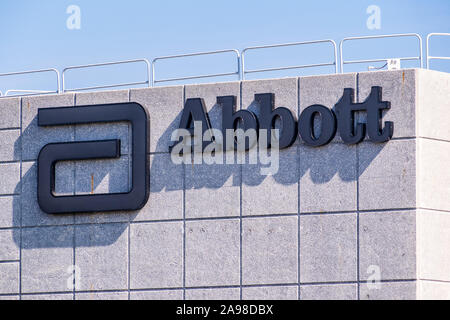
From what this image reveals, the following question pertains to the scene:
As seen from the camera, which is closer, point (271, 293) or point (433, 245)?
point (433, 245)

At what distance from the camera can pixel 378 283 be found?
88.7 ft

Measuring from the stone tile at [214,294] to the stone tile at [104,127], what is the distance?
3.52 meters

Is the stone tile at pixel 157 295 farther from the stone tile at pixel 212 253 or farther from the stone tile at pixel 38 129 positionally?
the stone tile at pixel 38 129

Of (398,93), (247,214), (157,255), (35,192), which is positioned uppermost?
(398,93)

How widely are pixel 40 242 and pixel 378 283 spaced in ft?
25.7

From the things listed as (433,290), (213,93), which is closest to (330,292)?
(433,290)

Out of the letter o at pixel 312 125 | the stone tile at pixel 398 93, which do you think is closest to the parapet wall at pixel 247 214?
the stone tile at pixel 398 93

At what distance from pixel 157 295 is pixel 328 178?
Answer: 4.56 meters

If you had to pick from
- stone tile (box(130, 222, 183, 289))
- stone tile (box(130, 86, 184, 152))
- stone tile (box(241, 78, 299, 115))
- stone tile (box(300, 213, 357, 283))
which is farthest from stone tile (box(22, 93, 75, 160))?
stone tile (box(300, 213, 357, 283))

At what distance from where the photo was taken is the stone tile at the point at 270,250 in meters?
27.8

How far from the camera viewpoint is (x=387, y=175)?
2738cm

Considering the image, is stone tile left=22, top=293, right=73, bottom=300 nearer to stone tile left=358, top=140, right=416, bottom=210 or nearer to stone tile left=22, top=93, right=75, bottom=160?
stone tile left=22, top=93, right=75, bottom=160

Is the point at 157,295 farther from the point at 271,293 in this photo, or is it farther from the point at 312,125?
the point at 312,125

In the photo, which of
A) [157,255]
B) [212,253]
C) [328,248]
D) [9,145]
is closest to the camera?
[328,248]
